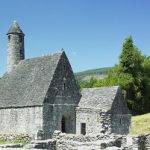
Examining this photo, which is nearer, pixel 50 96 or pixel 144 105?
pixel 50 96

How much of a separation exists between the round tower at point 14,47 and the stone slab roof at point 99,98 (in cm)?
850

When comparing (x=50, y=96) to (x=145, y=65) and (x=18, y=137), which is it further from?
(x=145, y=65)

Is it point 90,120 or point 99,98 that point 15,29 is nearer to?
point 99,98

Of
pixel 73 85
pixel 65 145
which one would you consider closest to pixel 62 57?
pixel 73 85

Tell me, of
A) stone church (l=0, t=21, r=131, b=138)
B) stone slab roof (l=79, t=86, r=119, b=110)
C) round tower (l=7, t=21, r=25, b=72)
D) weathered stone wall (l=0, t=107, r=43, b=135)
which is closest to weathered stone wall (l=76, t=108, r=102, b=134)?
stone church (l=0, t=21, r=131, b=138)

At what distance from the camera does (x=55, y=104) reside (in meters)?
40.8

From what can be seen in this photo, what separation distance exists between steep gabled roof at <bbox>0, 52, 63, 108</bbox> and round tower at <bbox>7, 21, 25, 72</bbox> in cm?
87

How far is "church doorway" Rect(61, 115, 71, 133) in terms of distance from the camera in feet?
139

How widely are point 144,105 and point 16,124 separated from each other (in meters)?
24.0

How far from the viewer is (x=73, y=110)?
4269cm

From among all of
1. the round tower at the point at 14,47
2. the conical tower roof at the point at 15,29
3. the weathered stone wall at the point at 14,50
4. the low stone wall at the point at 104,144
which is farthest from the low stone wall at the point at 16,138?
the conical tower roof at the point at 15,29

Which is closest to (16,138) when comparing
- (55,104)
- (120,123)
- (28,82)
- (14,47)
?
(55,104)

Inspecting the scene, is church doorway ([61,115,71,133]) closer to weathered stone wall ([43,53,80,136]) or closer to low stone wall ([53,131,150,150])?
weathered stone wall ([43,53,80,136])

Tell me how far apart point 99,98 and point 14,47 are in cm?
1154
